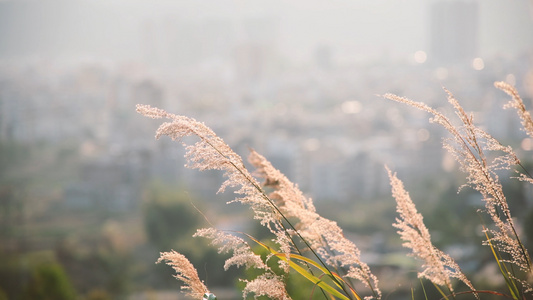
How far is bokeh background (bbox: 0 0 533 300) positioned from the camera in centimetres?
1597

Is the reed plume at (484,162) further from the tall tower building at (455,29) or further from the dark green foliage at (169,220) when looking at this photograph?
the tall tower building at (455,29)

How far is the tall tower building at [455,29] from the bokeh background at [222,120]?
6.9 inches

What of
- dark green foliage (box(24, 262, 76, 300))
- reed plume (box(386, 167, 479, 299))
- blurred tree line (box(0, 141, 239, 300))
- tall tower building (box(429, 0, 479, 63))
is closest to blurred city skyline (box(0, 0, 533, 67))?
tall tower building (box(429, 0, 479, 63))

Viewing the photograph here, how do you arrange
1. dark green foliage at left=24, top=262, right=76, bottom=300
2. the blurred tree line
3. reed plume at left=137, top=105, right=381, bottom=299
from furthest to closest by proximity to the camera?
the blurred tree line → dark green foliage at left=24, top=262, right=76, bottom=300 → reed plume at left=137, top=105, right=381, bottom=299

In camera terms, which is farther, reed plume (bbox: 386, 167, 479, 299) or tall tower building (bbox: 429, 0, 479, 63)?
tall tower building (bbox: 429, 0, 479, 63)

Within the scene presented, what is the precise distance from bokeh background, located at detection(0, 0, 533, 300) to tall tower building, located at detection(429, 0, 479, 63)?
0.57 feet

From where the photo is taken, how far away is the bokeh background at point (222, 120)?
16.0m

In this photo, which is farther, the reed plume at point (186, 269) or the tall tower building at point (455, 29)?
the tall tower building at point (455, 29)

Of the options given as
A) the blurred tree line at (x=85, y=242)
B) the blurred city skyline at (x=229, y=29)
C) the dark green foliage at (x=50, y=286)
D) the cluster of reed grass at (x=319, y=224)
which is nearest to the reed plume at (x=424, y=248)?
the cluster of reed grass at (x=319, y=224)

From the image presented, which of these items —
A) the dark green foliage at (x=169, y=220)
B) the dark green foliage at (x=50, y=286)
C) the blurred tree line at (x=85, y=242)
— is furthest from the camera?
the dark green foliage at (x=169, y=220)

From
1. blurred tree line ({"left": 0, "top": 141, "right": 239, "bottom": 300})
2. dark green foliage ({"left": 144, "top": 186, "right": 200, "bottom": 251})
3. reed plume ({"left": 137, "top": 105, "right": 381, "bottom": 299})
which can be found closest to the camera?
reed plume ({"left": 137, "top": 105, "right": 381, "bottom": 299})

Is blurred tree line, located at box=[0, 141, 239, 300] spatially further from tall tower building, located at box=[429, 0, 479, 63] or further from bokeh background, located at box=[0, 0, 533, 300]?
tall tower building, located at box=[429, 0, 479, 63]

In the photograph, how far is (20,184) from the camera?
82.4 feet

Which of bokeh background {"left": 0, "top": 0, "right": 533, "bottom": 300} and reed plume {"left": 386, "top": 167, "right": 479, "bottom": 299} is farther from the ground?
bokeh background {"left": 0, "top": 0, "right": 533, "bottom": 300}
